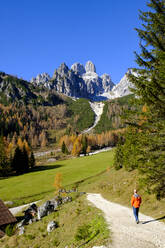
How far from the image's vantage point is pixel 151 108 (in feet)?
46.3

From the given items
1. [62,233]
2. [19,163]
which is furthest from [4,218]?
[19,163]

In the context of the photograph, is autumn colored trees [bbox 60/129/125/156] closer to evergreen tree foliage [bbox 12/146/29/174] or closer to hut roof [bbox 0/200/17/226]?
evergreen tree foliage [bbox 12/146/29/174]

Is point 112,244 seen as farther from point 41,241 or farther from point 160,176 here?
point 41,241

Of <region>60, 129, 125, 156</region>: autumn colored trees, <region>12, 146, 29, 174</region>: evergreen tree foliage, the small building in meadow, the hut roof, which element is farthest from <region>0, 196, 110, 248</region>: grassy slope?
<region>60, 129, 125, 156</region>: autumn colored trees

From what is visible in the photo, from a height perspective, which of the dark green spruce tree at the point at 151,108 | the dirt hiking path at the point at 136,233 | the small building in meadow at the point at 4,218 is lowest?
the small building in meadow at the point at 4,218

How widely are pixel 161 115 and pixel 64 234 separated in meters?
12.6

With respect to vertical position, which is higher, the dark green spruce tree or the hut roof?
the dark green spruce tree

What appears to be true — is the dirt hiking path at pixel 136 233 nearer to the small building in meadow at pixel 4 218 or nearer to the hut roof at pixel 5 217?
the small building in meadow at pixel 4 218

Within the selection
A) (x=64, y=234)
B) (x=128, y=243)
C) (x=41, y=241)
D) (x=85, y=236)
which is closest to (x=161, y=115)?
Result: (x=128, y=243)

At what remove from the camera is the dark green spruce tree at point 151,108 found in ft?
43.2

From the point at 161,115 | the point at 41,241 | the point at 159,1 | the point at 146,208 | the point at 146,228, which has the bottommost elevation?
the point at 41,241

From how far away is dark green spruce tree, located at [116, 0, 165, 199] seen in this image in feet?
43.2

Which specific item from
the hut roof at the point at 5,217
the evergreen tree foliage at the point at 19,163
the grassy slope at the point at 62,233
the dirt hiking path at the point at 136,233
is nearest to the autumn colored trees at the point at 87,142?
the evergreen tree foliage at the point at 19,163

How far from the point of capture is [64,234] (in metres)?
15.4
